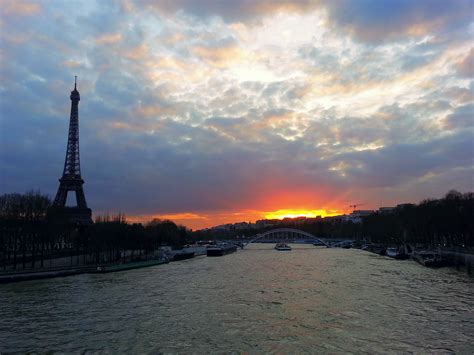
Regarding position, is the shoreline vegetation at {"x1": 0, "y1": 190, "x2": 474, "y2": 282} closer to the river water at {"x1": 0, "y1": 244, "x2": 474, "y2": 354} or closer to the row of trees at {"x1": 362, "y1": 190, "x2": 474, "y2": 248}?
the row of trees at {"x1": 362, "y1": 190, "x2": 474, "y2": 248}

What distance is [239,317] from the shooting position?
19562mm

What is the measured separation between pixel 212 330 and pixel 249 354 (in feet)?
11.7

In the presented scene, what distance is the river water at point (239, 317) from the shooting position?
15031 millimetres

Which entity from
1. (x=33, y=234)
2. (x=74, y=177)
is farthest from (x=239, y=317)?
(x=74, y=177)

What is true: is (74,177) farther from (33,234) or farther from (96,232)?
(33,234)

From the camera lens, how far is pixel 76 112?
82.1 metres

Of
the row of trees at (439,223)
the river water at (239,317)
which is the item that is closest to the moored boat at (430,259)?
the row of trees at (439,223)

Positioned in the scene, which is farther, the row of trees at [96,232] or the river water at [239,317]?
Answer: the row of trees at [96,232]

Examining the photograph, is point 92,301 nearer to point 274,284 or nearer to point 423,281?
point 274,284

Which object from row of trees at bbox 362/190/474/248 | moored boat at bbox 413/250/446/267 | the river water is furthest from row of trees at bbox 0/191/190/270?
row of trees at bbox 362/190/474/248

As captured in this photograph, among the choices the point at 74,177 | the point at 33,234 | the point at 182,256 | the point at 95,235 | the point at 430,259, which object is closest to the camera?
the point at 33,234

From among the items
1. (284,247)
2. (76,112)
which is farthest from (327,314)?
(284,247)

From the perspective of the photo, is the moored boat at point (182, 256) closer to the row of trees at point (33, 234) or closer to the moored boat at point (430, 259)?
the row of trees at point (33, 234)

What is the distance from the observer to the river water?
1503 centimetres
